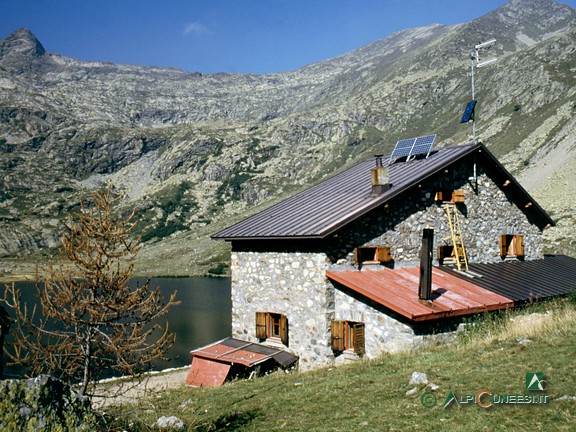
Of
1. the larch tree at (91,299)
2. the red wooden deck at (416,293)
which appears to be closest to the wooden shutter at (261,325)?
the red wooden deck at (416,293)

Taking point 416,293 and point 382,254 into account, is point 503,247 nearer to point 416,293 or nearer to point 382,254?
point 382,254

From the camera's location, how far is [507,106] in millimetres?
143625

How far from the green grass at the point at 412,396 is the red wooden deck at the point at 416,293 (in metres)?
1.21

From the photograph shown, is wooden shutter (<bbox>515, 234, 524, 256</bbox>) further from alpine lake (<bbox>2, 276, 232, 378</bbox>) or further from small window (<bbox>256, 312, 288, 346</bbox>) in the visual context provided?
alpine lake (<bbox>2, 276, 232, 378</bbox>)

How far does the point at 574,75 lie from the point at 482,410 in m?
150

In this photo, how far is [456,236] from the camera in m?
22.6

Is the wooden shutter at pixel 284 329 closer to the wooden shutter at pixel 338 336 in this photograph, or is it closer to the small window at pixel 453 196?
the wooden shutter at pixel 338 336

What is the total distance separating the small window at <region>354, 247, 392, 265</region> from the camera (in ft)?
64.1

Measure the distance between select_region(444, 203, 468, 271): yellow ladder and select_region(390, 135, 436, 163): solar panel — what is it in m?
3.19

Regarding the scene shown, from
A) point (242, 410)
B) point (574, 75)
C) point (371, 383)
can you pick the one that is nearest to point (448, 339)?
point (371, 383)

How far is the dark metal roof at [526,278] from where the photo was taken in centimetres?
2038

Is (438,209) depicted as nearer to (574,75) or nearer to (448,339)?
(448,339)

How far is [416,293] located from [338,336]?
3255 mm

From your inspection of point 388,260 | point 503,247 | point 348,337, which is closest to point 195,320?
point 503,247
